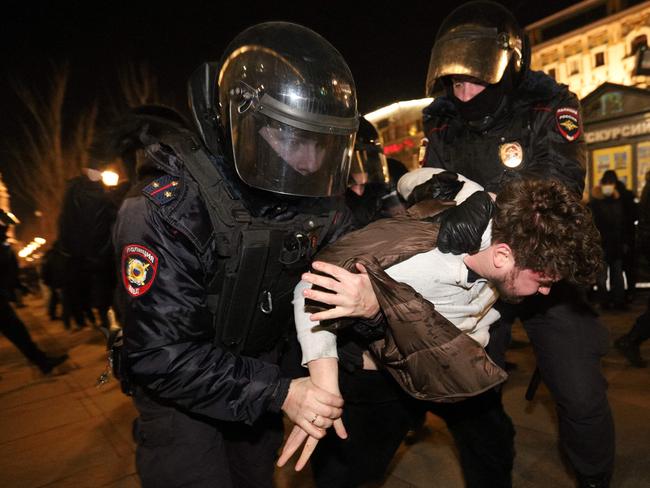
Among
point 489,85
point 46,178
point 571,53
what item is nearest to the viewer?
point 489,85

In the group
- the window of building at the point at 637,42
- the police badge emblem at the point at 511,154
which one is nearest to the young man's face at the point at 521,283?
the police badge emblem at the point at 511,154

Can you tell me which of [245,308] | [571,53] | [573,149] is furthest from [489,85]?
[571,53]

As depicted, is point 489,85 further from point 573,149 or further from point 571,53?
point 571,53

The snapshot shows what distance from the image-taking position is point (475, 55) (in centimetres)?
212

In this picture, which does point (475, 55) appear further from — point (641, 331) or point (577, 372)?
point (641, 331)

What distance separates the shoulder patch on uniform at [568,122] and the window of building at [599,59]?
91.5ft

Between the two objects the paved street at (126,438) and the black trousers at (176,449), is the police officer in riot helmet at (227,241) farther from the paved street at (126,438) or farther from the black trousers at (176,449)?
the paved street at (126,438)

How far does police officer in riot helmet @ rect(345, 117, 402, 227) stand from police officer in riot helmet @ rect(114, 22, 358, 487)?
1708mm

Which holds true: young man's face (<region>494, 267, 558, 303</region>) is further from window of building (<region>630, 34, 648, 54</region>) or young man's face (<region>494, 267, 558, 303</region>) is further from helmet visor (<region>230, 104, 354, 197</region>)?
window of building (<region>630, 34, 648, 54</region>)

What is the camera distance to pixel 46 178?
20.4 meters

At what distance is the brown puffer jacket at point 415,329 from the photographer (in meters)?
1.40

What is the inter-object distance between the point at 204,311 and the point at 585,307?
158 cm

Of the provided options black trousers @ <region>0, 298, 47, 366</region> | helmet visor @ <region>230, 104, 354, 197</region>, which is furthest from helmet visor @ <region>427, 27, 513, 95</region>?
black trousers @ <region>0, 298, 47, 366</region>

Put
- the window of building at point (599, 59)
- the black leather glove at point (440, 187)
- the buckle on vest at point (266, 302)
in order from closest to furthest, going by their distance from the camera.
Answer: the buckle on vest at point (266, 302)
the black leather glove at point (440, 187)
the window of building at point (599, 59)
